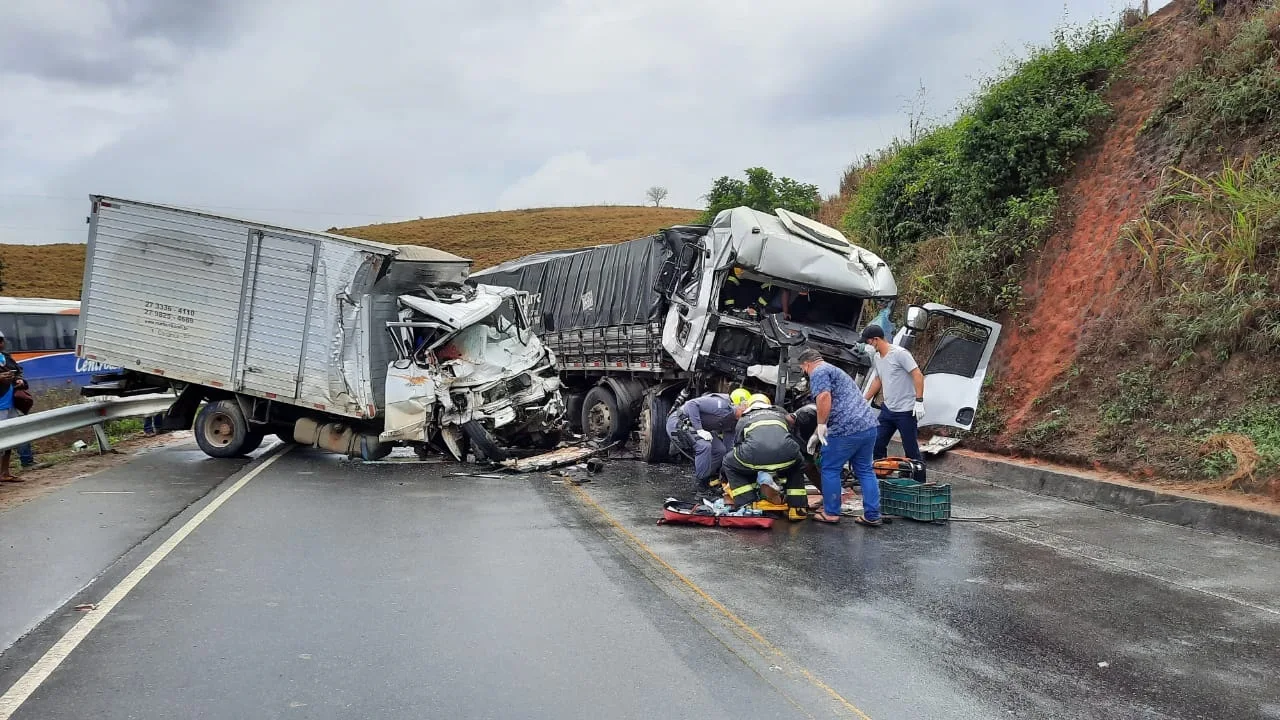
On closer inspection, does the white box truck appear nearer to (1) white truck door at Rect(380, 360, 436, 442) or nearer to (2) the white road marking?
(1) white truck door at Rect(380, 360, 436, 442)

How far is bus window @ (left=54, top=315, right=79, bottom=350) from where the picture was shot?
2094 cm

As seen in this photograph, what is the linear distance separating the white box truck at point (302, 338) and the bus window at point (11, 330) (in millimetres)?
10318

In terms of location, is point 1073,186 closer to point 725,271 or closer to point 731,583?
point 725,271

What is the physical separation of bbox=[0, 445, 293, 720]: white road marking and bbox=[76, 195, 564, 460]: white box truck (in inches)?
147

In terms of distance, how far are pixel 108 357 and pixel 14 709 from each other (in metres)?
9.41

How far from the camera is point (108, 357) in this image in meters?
11.9

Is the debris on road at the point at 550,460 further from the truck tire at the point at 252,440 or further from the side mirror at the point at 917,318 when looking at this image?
the side mirror at the point at 917,318

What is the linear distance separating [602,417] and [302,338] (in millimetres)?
4148

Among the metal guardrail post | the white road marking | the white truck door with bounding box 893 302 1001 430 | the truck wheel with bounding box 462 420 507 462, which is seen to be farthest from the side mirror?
the metal guardrail post

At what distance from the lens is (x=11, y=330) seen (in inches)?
794

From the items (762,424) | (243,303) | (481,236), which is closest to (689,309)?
(762,424)

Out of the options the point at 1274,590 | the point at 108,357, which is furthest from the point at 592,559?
the point at 108,357

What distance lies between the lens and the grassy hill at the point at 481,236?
178ft

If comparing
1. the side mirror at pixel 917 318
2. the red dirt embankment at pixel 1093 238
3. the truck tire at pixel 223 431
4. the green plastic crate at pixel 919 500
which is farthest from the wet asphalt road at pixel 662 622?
the red dirt embankment at pixel 1093 238
